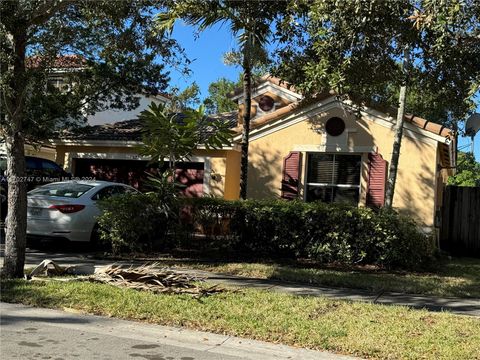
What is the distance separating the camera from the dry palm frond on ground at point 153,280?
7.57 meters

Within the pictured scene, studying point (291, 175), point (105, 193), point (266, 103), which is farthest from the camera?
point (266, 103)

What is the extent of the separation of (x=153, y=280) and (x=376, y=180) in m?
7.83

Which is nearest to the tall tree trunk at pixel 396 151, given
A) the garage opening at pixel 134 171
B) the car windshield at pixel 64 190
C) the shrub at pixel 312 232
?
the shrub at pixel 312 232

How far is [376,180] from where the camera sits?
1394 cm

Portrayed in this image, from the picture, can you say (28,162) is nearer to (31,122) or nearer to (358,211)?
(31,122)

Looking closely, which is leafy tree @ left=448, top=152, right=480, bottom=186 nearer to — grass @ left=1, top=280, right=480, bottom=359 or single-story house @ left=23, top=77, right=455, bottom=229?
single-story house @ left=23, top=77, right=455, bottom=229

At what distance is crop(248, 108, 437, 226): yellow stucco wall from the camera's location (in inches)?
535

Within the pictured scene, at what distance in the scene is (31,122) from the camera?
15.4 meters

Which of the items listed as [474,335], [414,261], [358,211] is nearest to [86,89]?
[358,211]

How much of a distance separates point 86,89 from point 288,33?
10243 mm

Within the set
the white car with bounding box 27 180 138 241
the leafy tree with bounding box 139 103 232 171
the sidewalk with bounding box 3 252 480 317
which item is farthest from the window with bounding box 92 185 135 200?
the sidewalk with bounding box 3 252 480 317

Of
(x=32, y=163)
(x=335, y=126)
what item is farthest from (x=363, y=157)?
(x=32, y=163)

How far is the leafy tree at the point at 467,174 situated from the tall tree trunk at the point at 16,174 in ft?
108

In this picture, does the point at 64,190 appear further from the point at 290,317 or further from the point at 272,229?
the point at 290,317
